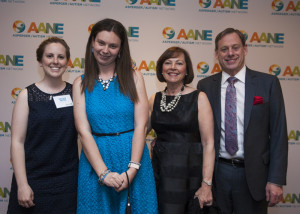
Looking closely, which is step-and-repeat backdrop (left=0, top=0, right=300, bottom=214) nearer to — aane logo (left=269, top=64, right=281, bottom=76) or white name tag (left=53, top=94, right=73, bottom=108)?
aane logo (left=269, top=64, right=281, bottom=76)

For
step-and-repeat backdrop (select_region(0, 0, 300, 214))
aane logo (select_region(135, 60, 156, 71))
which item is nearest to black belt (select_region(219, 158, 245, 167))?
step-and-repeat backdrop (select_region(0, 0, 300, 214))

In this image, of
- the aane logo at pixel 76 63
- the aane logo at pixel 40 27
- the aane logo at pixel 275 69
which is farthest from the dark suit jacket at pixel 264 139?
the aane logo at pixel 40 27

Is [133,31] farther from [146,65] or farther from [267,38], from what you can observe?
[267,38]

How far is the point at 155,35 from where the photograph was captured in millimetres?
2859

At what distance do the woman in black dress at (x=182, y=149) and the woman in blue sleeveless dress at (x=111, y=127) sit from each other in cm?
16

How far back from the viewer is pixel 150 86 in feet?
9.63

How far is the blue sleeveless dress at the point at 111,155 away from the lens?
1.52 meters

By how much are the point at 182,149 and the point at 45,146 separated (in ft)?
2.99

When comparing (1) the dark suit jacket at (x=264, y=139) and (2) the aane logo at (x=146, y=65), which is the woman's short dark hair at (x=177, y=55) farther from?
(2) the aane logo at (x=146, y=65)

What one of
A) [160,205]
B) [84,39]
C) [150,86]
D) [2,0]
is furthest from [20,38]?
Result: [160,205]

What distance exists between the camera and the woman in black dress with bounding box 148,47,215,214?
1.68 metres

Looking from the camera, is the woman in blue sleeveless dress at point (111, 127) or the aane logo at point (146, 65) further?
the aane logo at point (146, 65)

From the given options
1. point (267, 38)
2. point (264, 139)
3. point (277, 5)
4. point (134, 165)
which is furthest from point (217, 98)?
point (277, 5)

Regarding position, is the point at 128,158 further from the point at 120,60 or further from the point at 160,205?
the point at 120,60
